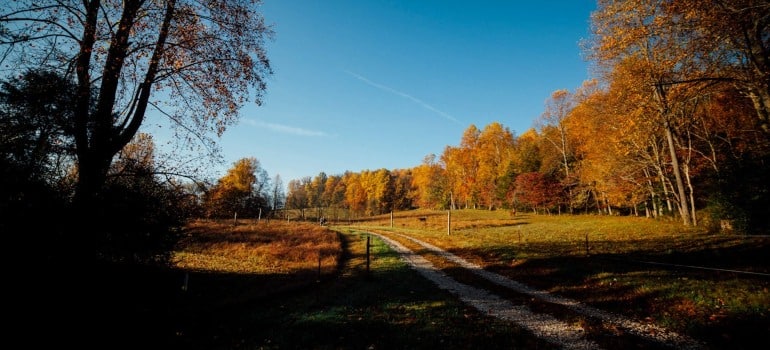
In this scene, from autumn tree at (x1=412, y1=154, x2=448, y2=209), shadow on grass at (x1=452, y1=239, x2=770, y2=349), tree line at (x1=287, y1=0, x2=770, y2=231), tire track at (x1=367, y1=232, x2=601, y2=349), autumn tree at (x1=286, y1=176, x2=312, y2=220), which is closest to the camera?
tire track at (x1=367, y1=232, x2=601, y2=349)

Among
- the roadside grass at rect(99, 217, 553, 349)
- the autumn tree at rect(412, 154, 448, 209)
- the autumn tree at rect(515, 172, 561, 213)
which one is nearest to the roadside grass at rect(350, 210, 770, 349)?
the roadside grass at rect(99, 217, 553, 349)

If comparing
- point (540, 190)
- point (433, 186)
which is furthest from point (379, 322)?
point (433, 186)

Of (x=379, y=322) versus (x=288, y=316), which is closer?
(x=379, y=322)

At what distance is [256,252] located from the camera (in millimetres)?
24156

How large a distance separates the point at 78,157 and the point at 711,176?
35.7 meters

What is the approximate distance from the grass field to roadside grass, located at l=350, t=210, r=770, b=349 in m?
0.04

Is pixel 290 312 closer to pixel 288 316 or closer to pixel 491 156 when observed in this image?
pixel 288 316

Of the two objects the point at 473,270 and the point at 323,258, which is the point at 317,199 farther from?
the point at 473,270

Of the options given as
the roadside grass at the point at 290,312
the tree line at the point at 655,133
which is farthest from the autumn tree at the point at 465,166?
the roadside grass at the point at 290,312

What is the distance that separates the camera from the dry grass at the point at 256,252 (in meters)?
19.1

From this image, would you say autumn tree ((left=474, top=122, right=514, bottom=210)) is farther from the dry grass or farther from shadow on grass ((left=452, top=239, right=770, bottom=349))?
shadow on grass ((left=452, top=239, right=770, bottom=349))

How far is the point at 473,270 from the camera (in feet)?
52.0

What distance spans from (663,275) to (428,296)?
28.1 ft

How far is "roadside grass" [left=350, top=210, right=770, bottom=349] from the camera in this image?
7.59 metres
